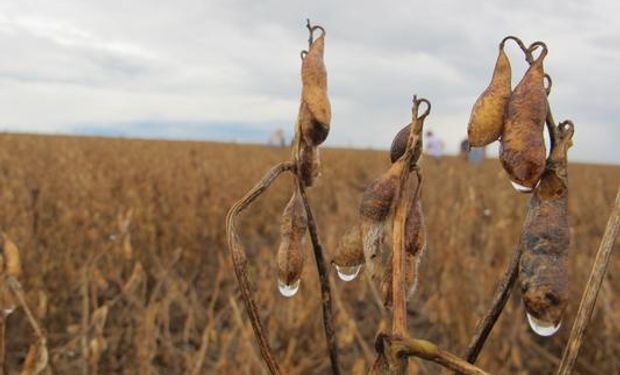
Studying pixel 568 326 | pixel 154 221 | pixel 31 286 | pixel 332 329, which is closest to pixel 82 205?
pixel 154 221

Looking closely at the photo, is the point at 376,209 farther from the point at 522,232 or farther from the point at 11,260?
the point at 11,260

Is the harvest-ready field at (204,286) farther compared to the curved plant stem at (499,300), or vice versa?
the harvest-ready field at (204,286)

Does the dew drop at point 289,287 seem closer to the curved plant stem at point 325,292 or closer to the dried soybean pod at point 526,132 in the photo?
the curved plant stem at point 325,292

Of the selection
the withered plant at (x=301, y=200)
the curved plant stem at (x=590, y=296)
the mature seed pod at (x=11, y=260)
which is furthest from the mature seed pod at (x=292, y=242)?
the mature seed pod at (x=11, y=260)

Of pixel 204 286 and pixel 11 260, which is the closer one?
pixel 11 260

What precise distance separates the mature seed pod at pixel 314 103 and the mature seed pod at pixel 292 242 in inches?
2.2

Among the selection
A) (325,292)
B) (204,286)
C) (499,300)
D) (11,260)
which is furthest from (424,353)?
(204,286)

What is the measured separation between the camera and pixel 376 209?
0.50 meters

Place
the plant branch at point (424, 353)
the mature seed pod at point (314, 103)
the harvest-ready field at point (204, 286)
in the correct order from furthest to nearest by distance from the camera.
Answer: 1. the harvest-ready field at point (204, 286)
2. the mature seed pod at point (314, 103)
3. the plant branch at point (424, 353)

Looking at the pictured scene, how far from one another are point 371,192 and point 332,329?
0.13 meters

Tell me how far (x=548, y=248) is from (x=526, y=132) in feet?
0.25

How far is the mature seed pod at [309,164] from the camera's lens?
558mm

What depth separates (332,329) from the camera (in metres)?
0.56

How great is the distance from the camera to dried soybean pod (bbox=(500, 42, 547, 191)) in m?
0.45
